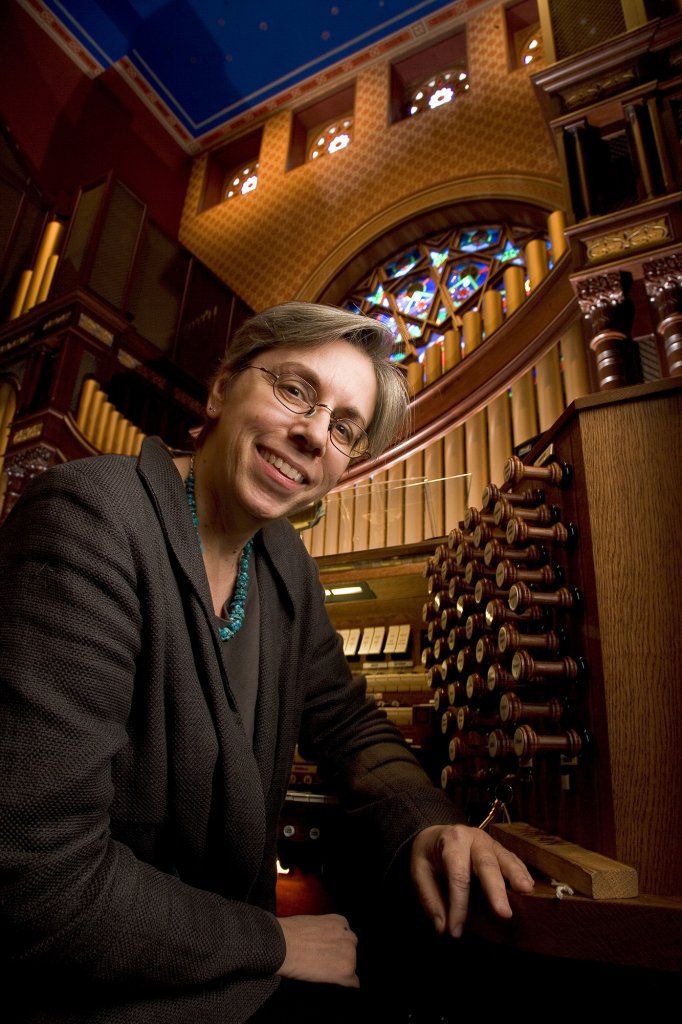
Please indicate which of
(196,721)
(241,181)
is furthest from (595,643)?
(241,181)

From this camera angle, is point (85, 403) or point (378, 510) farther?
point (85, 403)

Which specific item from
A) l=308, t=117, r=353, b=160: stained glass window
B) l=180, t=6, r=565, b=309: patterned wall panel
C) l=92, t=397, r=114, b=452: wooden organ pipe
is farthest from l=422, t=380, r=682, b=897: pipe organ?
l=308, t=117, r=353, b=160: stained glass window

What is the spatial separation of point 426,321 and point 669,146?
3.21 metres

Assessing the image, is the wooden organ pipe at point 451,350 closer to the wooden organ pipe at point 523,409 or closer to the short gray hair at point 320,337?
the wooden organ pipe at point 523,409

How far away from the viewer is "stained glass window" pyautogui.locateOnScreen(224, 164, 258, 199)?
843 cm

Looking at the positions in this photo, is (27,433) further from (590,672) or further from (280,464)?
(590,672)

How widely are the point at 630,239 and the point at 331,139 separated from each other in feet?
22.5

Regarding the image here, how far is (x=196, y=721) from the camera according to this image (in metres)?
0.96

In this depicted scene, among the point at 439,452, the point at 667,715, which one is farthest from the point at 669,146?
the point at 667,715

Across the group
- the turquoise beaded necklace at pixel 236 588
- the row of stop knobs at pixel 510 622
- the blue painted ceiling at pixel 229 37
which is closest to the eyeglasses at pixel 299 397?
the turquoise beaded necklace at pixel 236 588

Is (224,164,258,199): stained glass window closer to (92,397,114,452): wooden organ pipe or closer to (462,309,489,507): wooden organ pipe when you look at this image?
(92,397,114,452): wooden organ pipe

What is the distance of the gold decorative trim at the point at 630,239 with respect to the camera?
7.63 ft

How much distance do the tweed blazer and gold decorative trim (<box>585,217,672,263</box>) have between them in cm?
204

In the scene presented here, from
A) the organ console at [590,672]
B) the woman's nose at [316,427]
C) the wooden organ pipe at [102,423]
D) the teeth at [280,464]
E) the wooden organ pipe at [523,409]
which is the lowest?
the organ console at [590,672]
